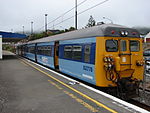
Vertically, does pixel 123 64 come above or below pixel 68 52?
below

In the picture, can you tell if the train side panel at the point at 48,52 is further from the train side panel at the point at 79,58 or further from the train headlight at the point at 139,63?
the train headlight at the point at 139,63

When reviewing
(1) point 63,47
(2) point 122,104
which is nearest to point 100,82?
(2) point 122,104

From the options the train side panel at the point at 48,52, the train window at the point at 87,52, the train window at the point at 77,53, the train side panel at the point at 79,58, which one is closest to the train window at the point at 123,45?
the train side panel at the point at 79,58

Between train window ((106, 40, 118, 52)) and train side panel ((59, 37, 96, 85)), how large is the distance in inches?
22.5

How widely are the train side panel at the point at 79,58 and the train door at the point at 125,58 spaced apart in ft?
3.92

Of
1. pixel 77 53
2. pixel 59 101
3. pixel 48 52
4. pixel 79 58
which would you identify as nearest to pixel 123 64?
pixel 79 58

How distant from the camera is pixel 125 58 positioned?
7840 mm

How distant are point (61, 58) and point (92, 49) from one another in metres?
4.39

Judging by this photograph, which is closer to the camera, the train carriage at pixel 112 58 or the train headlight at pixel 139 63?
the train carriage at pixel 112 58

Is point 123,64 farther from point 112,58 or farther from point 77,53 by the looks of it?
point 77,53

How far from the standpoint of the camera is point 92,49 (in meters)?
7.78

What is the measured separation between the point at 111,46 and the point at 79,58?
2.03 m

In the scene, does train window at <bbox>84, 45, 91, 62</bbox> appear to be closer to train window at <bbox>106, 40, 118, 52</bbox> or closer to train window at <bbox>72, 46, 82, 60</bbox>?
train window at <bbox>72, 46, 82, 60</bbox>

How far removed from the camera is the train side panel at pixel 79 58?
25.9 ft
